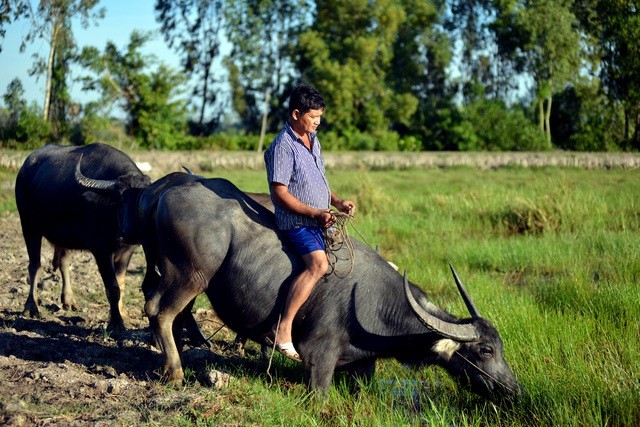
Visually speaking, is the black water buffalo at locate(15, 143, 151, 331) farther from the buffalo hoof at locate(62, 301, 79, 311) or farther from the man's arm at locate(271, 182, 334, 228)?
the man's arm at locate(271, 182, 334, 228)

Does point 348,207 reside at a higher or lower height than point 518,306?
higher

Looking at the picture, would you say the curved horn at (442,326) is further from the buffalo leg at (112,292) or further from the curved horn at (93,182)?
the curved horn at (93,182)

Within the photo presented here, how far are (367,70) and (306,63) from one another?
2619 millimetres

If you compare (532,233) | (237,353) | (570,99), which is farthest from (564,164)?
(237,353)

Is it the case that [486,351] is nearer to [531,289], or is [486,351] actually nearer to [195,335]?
[195,335]

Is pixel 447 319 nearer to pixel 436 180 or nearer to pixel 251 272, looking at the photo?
pixel 251 272

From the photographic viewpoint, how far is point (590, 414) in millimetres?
4070

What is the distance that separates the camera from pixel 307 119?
4.55 m

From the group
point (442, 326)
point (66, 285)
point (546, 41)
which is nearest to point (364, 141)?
point (546, 41)

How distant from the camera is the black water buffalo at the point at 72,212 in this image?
6.25m

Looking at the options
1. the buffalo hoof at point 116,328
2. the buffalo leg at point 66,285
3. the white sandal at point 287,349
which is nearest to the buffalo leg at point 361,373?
the white sandal at point 287,349

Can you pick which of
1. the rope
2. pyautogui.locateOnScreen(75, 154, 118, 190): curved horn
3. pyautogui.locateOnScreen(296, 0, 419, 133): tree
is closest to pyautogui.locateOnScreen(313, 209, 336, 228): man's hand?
the rope

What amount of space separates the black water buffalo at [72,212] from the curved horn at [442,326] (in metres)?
2.68

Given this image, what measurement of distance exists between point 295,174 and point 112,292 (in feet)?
7.44
